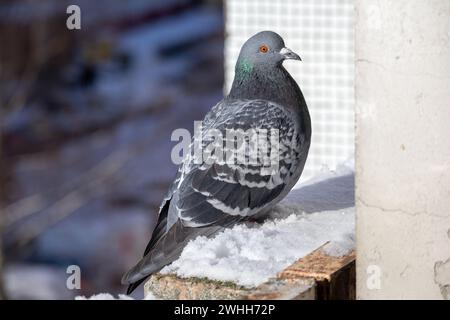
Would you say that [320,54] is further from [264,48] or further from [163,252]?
[163,252]

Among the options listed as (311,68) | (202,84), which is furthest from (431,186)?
(202,84)

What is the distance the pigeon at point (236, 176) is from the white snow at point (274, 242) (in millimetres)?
105

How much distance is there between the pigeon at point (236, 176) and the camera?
176 inches

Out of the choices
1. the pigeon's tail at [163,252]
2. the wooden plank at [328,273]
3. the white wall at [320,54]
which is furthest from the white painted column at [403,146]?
the white wall at [320,54]

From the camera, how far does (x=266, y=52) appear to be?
4.98 meters

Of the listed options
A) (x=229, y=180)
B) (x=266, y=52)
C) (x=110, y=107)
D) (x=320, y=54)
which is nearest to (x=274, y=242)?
(x=229, y=180)

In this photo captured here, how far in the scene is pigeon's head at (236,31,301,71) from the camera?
4969mm

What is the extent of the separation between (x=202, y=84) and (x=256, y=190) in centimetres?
1106

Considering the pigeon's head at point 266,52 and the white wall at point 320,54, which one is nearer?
the pigeon's head at point 266,52

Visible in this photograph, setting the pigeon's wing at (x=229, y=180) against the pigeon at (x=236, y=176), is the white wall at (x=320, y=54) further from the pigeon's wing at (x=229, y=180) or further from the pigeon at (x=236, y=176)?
the pigeon's wing at (x=229, y=180)

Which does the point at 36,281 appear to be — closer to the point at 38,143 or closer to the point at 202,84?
the point at 38,143

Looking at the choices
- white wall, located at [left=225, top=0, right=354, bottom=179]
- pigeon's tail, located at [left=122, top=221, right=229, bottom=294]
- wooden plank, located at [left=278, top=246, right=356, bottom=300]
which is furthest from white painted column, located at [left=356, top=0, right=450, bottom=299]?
white wall, located at [left=225, top=0, right=354, bottom=179]

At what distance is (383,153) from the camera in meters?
3.38

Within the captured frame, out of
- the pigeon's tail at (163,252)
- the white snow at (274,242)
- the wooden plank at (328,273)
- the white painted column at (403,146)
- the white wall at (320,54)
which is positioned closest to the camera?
the white painted column at (403,146)
